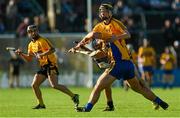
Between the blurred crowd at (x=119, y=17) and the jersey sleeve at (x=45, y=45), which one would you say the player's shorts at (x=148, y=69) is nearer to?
the blurred crowd at (x=119, y=17)

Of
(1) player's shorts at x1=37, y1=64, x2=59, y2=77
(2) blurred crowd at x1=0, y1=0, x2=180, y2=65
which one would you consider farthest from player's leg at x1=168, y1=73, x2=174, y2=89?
(1) player's shorts at x1=37, y1=64, x2=59, y2=77

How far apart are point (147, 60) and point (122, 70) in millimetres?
19202

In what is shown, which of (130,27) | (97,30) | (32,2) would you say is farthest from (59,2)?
(97,30)

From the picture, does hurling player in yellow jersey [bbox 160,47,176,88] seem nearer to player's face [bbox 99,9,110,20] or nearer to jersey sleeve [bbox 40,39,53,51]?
jersey sleeve [bbox 40,39,53,51]

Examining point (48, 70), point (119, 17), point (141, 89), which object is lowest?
point (119, 17)

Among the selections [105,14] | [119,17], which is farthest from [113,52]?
[119,17]

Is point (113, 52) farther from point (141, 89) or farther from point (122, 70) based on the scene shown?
Answer: point (141, 89)

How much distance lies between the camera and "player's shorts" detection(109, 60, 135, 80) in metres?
19.9

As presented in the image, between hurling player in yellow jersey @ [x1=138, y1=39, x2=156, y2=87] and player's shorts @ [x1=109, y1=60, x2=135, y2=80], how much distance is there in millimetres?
18399

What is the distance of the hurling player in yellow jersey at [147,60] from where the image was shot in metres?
38.5

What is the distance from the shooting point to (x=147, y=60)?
39.0 m

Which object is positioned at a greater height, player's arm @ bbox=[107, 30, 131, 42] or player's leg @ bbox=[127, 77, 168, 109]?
player's arm @ bbox=[107, 30, 131, 42]

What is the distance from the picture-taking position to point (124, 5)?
1773 inches

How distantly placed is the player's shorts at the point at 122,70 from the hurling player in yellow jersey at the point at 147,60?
1840cm
